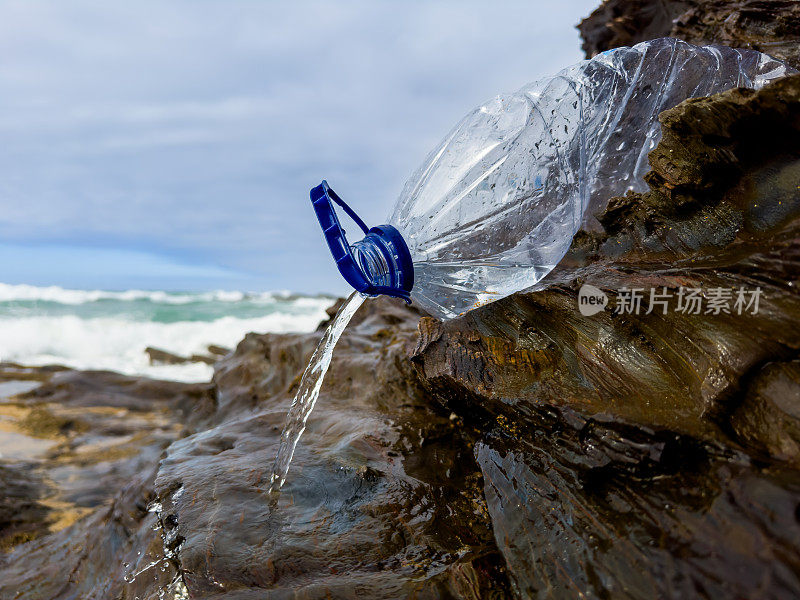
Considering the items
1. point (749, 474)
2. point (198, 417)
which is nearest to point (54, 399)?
point (198, 417)

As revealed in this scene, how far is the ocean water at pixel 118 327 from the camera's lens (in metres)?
9.61

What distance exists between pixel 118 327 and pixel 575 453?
1468cm

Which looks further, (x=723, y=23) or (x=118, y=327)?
(x=118, y=327)

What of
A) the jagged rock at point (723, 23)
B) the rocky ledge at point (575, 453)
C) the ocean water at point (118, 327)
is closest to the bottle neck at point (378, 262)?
the rocky ledge at point (575, 453)

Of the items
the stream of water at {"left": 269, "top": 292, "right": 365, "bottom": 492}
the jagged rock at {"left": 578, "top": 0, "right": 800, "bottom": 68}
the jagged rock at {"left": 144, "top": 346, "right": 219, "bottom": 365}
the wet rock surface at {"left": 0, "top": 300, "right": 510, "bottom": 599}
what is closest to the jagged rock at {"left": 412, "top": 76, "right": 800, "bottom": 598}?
the wet rock surface at {"left": 0, "top": 300, "right": 510, "bottom": 599}

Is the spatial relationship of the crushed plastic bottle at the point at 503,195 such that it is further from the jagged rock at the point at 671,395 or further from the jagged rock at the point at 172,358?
the jagged rock at the point at 172,358

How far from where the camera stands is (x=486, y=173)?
83.4 inches

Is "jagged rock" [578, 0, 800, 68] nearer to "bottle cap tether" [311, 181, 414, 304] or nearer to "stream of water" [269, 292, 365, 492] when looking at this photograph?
"bottle cap tether" [311, 181, 414, 304]

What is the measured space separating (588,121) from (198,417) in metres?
3.90

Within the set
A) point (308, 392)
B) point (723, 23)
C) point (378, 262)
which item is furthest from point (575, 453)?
point (723, 23)

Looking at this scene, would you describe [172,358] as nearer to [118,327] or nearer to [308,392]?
[118,327]

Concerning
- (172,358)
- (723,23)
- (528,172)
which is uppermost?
(172,358)

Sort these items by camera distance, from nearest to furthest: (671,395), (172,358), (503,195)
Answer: (671,395) → (503,195) → (172,358)

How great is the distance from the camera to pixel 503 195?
2.09 meters
